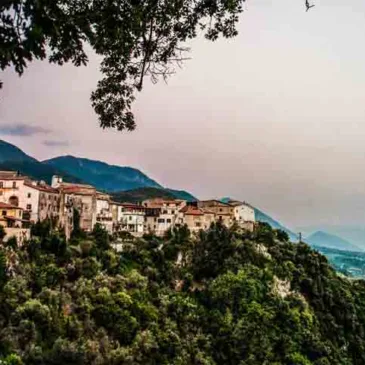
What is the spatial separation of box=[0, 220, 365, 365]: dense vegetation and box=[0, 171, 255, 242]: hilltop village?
1.94 metres

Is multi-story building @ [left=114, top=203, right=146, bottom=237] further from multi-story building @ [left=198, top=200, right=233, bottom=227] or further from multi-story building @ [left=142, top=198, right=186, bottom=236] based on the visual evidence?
multi-story building @ [left=198, top=200, right=233, bottom=227]

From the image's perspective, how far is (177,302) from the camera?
37031 mm

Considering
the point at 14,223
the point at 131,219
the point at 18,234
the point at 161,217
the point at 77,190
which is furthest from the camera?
the point at 161,217

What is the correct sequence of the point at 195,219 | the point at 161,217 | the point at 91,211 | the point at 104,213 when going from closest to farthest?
the point at 91,211 → the point at 104,213 → the point at 161,217 → the point at 195,219

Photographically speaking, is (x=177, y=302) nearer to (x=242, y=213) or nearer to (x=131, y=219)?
(x=131, y=219)

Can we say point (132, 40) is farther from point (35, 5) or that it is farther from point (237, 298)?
point (237, 298)

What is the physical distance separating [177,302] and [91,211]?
1188cm

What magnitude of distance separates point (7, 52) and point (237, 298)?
3805 cm

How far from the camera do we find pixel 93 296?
3272cm

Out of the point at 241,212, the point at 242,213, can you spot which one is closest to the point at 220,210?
the point at 241,212

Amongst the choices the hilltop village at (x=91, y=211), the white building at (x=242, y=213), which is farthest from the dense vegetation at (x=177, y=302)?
the white building at (x=242, y=213)

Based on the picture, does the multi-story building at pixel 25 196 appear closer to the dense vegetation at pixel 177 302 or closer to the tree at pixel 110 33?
the dense vegetation at pixel 177 302

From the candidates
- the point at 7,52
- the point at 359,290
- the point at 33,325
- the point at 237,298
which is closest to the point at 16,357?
the point at 33,325

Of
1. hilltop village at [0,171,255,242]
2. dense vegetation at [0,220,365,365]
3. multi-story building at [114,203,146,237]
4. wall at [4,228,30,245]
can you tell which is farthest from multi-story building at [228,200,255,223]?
wall at [4,228,30,245]
